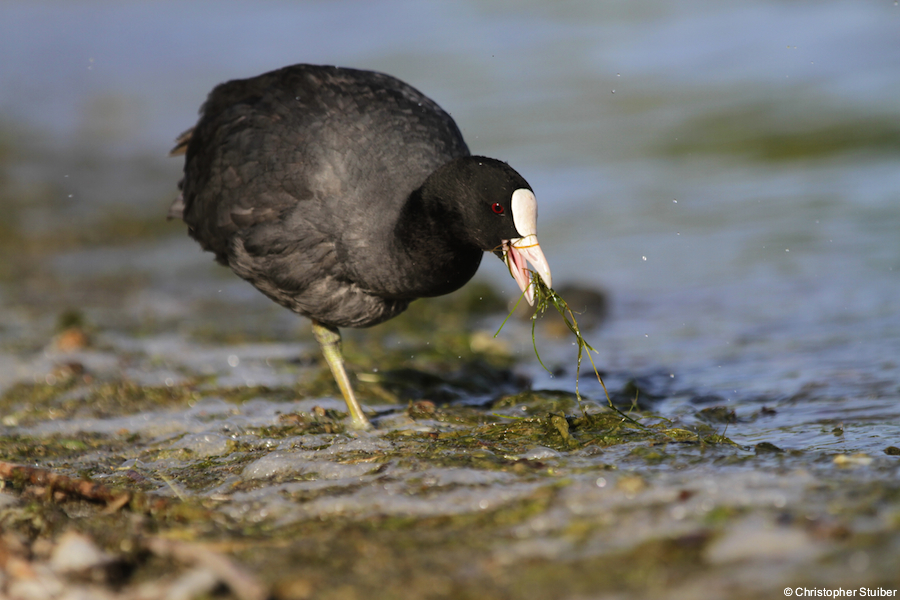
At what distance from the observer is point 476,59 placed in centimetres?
1778

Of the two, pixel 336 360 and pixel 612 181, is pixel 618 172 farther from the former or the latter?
pixel 336 360

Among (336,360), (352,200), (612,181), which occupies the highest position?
(352,200)

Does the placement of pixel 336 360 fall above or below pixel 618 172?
below

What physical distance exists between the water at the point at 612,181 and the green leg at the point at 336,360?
1.37 feet

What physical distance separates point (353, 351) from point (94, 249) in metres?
4.49

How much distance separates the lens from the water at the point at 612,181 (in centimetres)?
553

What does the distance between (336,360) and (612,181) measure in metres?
6.76

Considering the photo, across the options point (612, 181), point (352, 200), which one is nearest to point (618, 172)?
point (612, 181)

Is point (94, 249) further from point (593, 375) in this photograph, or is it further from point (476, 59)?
point (476, 59)

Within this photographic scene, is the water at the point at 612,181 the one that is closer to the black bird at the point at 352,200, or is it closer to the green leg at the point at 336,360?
the green leg at the point at 336,360

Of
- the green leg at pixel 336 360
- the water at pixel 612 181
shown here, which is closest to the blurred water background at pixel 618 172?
the water at pixel 612 181

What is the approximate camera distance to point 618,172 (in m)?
11.3

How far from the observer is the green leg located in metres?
4.43

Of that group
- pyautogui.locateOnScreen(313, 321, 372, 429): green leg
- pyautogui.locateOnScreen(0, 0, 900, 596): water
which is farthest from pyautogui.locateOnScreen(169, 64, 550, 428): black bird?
pyautogui.locateOnScreen(0, 0, 900, 596): water
